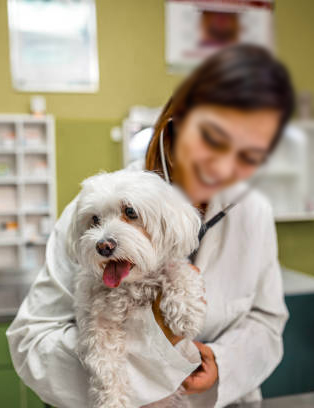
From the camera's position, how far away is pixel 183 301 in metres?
0.58

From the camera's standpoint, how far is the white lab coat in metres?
0.55

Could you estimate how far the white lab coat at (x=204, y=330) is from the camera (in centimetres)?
55

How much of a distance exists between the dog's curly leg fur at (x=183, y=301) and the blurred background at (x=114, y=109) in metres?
0.14

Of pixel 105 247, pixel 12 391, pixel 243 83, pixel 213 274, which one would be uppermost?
pixel 243 83

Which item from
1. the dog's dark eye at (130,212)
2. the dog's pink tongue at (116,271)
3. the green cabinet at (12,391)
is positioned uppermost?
the dog's dark eye at (130,212)

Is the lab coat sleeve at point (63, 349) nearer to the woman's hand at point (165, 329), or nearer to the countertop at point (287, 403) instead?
the woman's hand at point (165, 329)

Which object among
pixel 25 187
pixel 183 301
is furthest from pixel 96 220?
pixel 25 187

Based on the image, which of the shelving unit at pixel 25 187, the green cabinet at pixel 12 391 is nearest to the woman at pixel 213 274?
the green cabinet at pixel 12 391

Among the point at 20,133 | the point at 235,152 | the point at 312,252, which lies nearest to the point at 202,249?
the point at 312,252

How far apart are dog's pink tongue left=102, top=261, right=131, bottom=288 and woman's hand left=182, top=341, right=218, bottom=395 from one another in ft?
0.74

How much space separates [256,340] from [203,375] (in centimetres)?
16

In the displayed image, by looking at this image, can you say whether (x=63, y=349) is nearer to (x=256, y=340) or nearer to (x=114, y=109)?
(x=256, y=340)

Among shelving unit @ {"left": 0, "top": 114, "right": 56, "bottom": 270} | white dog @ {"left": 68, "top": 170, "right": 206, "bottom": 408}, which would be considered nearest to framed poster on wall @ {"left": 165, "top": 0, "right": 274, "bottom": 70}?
white dog @ {"left": 68, "top": 170, "right": 206, "bottom": 408}

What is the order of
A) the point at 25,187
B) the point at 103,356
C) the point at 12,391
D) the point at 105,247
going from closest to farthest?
the point at 105,247, the point at 103,356, the point at 12,391, the point at 25,187
